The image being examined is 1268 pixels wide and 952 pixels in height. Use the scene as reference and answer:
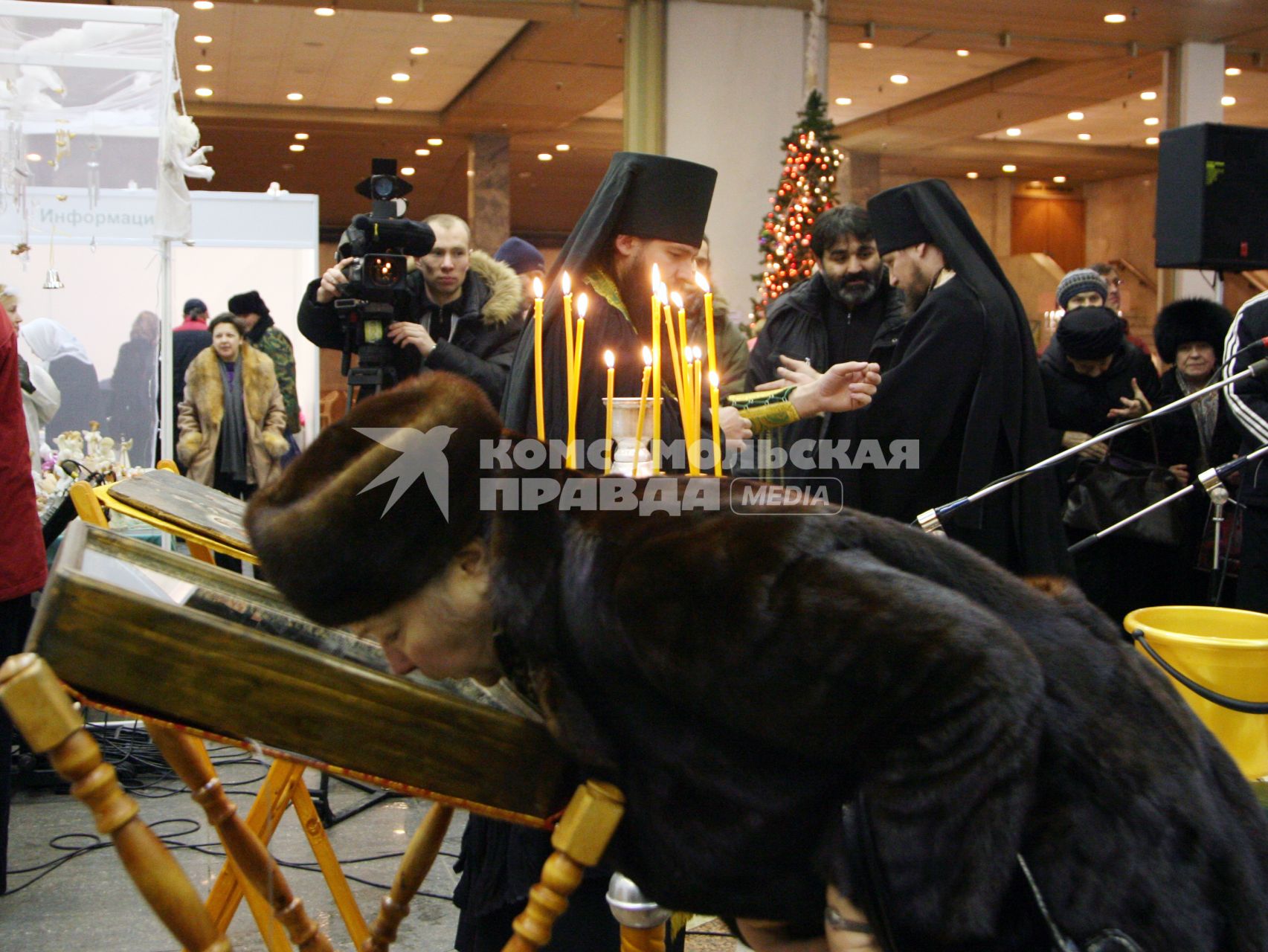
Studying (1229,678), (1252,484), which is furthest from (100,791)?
(1252,484)

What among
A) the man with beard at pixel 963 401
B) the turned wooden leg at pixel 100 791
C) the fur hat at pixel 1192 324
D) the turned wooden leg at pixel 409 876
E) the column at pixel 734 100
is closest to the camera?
the turned wooden leg at pixel 100 791

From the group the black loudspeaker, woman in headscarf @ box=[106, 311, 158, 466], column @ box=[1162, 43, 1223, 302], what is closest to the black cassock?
woman in headscarf @ box=[106, 311, 158, 466]

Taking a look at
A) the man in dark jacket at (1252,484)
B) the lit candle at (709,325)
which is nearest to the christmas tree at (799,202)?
the man in dark jacket at (1252,484)

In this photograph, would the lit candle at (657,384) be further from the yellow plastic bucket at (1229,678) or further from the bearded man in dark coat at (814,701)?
the yellow plastic bucket at (1229,678)

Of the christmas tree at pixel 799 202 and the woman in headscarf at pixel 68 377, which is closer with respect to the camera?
the woman in headscarf at pixel 68 377

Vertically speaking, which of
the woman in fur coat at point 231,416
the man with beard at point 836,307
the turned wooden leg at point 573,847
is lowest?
the turned wooden leg at point 573,847

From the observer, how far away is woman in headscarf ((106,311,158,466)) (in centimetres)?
440

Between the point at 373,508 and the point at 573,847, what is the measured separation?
1.17 ft

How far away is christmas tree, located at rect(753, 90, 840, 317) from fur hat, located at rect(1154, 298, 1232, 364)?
86.8 inches

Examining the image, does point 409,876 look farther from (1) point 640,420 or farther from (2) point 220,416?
(2) point 220,416

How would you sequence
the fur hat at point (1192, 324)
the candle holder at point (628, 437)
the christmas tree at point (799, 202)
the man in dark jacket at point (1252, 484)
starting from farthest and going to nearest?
the christmas tree at point (799, 202) → the fur hat at point (1192, 324) → the man in dark jacket at point (1252, 484) → the candle holder at point (628, 437)

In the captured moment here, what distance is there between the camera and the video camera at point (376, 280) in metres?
3.26

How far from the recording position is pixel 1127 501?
4.19m

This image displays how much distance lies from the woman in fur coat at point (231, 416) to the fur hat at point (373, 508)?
511cm
